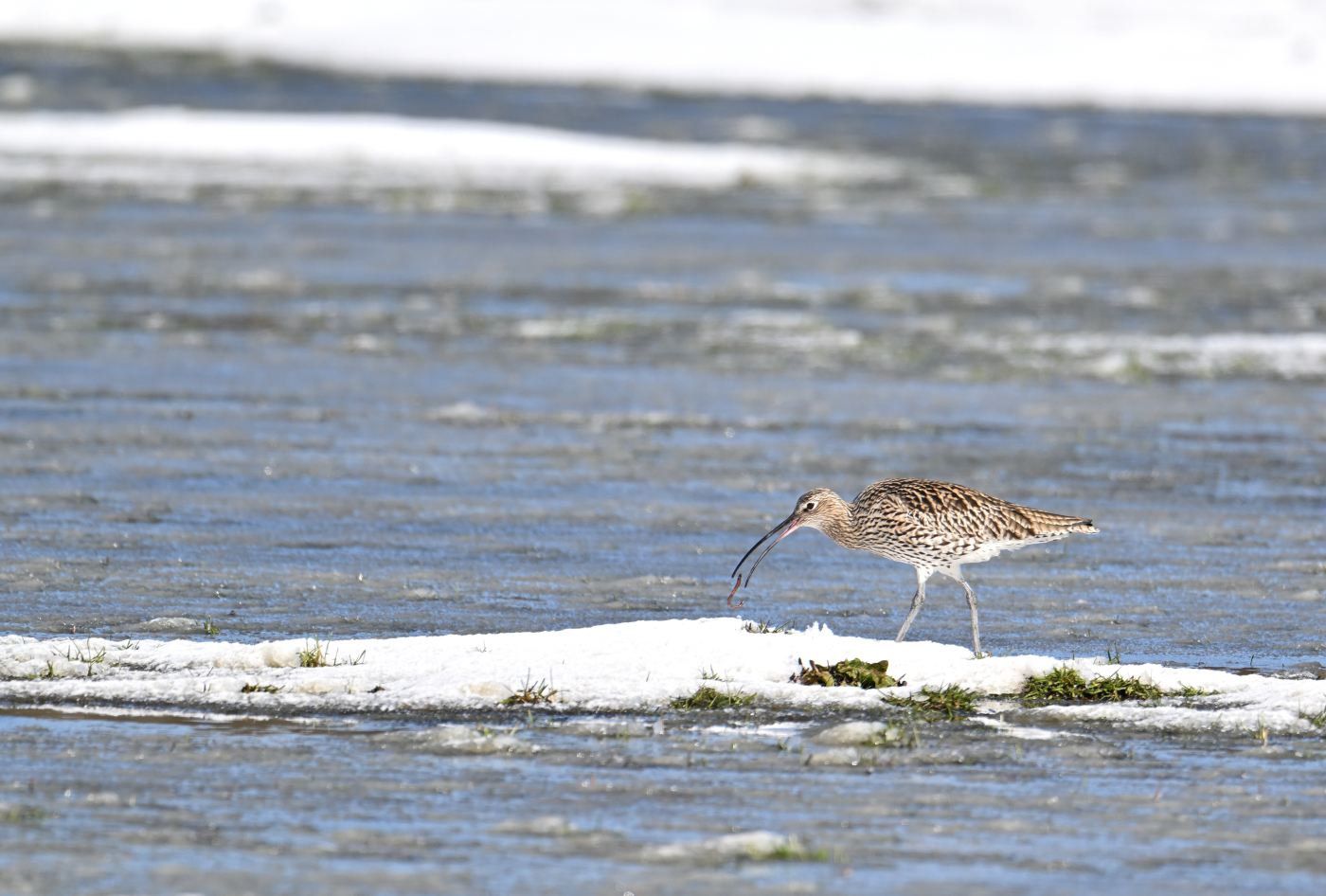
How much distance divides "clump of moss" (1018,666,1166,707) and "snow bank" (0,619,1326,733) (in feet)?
0.29

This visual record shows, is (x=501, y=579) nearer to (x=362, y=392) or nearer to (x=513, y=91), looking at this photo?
(x=362, y=392)

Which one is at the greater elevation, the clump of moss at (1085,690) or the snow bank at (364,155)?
the snow bank at (364,155)

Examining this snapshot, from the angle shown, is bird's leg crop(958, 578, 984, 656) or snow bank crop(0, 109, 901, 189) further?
snow bank crop(0, 109, 901, 189)

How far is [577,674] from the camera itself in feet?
26.9

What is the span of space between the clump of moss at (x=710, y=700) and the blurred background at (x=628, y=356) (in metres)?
1.57

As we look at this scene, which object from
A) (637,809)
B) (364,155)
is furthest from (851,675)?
(364,155)

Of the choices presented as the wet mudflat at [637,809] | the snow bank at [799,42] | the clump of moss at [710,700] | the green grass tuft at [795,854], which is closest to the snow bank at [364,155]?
the snow bank at [799,42]

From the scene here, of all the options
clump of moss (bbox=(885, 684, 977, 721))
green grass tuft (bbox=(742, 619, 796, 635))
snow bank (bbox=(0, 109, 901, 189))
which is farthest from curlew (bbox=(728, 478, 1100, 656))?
snow bank (bbox=(0, 109, 901, 189))

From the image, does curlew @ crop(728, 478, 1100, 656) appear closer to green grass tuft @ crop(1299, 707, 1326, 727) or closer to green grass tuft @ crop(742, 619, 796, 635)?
green grass tuft @ crop(742, 619, 796, 635)

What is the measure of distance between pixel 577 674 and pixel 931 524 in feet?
5.67

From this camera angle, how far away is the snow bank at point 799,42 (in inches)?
1873

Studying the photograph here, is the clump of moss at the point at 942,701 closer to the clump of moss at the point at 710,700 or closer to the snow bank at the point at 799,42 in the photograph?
the clump of moss at the point at 710,700

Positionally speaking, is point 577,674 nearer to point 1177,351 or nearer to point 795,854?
point 795,854

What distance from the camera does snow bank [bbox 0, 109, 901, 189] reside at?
30.1 m
